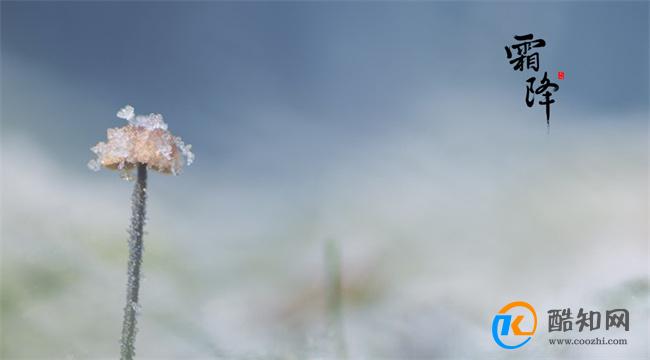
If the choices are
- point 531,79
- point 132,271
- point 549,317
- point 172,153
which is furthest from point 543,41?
point 132,271

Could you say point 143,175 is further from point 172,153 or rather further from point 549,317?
point 549,317

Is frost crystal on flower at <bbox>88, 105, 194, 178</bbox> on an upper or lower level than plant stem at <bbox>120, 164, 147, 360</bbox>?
upper

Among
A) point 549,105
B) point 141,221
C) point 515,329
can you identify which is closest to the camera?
point 141,221

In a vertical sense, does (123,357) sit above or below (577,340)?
below

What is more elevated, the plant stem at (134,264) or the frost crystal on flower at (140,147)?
the frost crystal on flower at (140,147)
